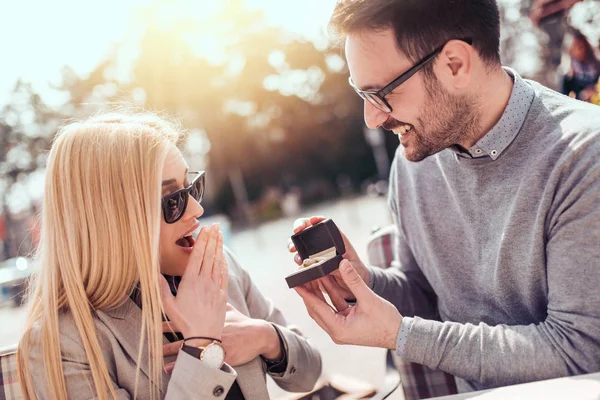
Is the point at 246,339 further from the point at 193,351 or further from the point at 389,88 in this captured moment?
the point at 389,88

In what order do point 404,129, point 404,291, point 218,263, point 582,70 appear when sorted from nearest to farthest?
point 218,263, point 404,129, point 404,291, point 582,70

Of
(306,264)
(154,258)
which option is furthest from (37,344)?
(306,264)

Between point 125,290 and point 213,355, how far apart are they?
0.40 m

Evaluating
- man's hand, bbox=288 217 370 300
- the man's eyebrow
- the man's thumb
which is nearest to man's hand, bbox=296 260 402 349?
the man's thumb

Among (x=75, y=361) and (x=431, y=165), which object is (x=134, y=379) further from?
(x=431, y=165)

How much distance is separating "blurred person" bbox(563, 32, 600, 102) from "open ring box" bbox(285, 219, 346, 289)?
3.14 m

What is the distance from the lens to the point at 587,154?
1.63m

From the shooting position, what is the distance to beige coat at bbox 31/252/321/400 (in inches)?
62.9

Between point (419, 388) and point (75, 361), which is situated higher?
point (75, 361)

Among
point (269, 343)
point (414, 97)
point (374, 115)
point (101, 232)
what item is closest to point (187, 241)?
point (101, 232)

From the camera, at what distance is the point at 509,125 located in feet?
6.14

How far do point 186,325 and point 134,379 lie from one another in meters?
0.30

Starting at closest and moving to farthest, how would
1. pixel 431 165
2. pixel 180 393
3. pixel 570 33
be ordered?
pixel 180 393 → pixel 431 165 → pixel 570 33

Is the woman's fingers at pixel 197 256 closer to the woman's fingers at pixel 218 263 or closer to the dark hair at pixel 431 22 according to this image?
the woman's fingers at pixel 218 263
